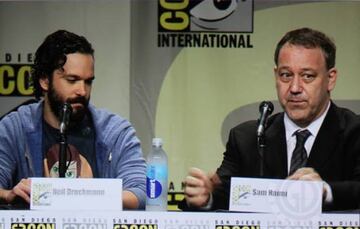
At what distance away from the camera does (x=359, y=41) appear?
138 inches

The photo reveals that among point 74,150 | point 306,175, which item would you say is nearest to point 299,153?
point 306,175

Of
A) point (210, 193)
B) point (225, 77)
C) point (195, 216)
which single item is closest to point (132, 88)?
point (225, 77)

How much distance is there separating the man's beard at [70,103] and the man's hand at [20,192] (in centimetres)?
45

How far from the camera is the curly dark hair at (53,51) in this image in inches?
140

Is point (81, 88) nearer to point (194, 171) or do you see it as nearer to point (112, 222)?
point (194, 171)

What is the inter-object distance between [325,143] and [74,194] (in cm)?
134

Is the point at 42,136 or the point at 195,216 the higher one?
the point at 42,136

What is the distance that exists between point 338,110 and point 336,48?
33 cm

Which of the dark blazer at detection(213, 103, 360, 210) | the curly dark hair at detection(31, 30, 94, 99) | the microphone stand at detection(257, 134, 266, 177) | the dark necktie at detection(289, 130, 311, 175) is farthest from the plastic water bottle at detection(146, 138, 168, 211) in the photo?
the curly dark hair at detection(31, 30, 94, 99)

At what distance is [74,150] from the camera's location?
355cm

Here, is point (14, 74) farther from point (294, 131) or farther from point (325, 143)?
point (325, 143)

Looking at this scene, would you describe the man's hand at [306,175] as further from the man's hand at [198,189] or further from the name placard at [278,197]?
the man's hand at [198,189]

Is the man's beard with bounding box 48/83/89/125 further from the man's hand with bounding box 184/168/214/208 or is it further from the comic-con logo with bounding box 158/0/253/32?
the man's hand with bounding box 184/168/214/208

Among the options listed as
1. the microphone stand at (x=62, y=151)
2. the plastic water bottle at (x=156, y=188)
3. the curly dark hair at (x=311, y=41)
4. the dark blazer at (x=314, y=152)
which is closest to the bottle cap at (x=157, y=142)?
the plastic water bottle at (x=156, y=188)
